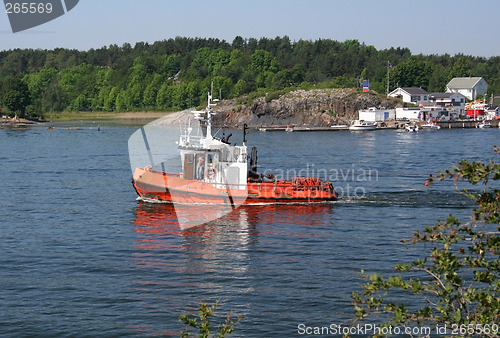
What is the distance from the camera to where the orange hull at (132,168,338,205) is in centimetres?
3903

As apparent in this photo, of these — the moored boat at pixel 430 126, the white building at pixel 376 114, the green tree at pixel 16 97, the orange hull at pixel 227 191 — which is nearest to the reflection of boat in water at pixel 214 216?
the orange hull at pixel 227 191

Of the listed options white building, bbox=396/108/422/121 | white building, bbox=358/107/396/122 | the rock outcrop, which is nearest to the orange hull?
white building, bbox=358/107/396/122

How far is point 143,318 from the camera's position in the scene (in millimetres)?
21094

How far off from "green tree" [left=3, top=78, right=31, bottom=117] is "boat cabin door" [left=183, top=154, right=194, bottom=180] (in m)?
130

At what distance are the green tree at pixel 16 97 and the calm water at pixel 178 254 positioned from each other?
359 ft

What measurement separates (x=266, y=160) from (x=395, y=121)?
76.5 metres

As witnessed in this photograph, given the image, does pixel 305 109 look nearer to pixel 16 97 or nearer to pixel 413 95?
pixel 413 95

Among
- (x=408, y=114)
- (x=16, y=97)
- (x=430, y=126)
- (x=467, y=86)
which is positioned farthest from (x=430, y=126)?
(x=16, y=97)

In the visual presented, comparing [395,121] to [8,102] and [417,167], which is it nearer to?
[417,167]

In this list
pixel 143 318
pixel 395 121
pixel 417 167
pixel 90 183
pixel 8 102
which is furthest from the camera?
pixel 8 102

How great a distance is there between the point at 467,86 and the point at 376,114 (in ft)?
139

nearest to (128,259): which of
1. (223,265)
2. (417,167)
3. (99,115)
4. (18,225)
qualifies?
(223,265)

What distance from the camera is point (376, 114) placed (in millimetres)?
139500

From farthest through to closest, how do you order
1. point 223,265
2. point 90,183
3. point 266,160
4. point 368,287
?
point 266,160, point 90,183, point 223,265, point 368,287
